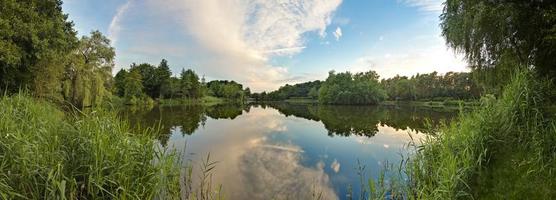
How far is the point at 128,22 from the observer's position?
2191cm

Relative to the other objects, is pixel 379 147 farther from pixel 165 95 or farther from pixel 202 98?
pixel 202 98

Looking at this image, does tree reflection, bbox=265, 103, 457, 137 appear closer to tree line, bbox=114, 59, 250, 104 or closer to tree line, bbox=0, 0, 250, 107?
tree line, bbox=0, 0, 250, 107

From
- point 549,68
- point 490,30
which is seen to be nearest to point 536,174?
point 549,68

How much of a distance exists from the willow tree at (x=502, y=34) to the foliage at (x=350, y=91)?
56.3m

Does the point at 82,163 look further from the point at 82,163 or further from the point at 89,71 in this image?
the point at 89,71

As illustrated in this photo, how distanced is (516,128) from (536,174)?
1.57 metres

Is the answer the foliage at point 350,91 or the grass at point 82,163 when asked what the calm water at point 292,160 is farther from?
the foliage at point 350,91

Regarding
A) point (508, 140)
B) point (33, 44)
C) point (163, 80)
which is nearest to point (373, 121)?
point (508, 140)

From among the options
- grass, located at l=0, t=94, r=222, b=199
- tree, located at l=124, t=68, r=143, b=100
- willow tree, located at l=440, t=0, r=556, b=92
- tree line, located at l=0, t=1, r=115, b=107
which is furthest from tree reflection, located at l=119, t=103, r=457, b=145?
tree, located at l=124, t=68, r=143, b=100

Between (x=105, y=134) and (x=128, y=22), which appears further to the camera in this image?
(x=128, y=22)

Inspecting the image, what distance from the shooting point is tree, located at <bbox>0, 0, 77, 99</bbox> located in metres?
9.51

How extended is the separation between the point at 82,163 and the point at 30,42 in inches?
393

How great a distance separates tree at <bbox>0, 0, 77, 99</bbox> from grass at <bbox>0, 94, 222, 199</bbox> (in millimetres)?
6721

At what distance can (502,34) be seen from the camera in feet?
31.9
